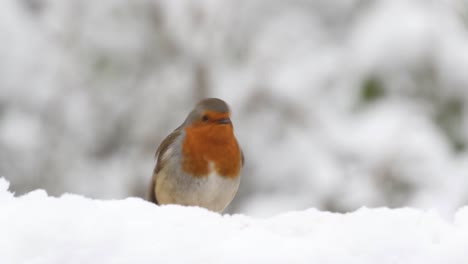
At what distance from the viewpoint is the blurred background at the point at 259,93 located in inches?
216

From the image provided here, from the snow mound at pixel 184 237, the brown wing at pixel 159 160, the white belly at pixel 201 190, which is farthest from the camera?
the brown wing at pixel 159 160

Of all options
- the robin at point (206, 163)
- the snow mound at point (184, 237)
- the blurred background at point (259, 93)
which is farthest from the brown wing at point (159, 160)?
Answer: the blurred background at point (259, 93)

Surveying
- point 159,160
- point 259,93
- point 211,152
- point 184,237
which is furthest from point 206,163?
point 259,93

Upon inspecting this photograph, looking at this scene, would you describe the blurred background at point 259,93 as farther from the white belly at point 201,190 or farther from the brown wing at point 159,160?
the white belly at point 201,190

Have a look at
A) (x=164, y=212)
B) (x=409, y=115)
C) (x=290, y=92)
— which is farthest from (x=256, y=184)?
(x=164, y=212)

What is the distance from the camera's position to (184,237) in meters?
1.36

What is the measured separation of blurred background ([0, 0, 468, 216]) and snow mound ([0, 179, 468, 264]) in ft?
12.7

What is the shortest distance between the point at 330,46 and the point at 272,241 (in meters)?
4.91

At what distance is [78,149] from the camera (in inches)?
241

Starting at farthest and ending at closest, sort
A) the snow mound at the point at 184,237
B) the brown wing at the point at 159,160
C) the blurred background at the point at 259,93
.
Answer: the blurred background at the point at 259,93 → the brown wing at the point at 159,160 → the snow mound at the point at 184,237

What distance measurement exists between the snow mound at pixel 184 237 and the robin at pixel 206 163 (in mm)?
1590

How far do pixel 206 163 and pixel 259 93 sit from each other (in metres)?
3.04

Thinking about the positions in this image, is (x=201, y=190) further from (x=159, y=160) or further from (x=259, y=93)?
(x=259, y=93)

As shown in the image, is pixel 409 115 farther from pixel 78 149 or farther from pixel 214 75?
pixel 78 149
